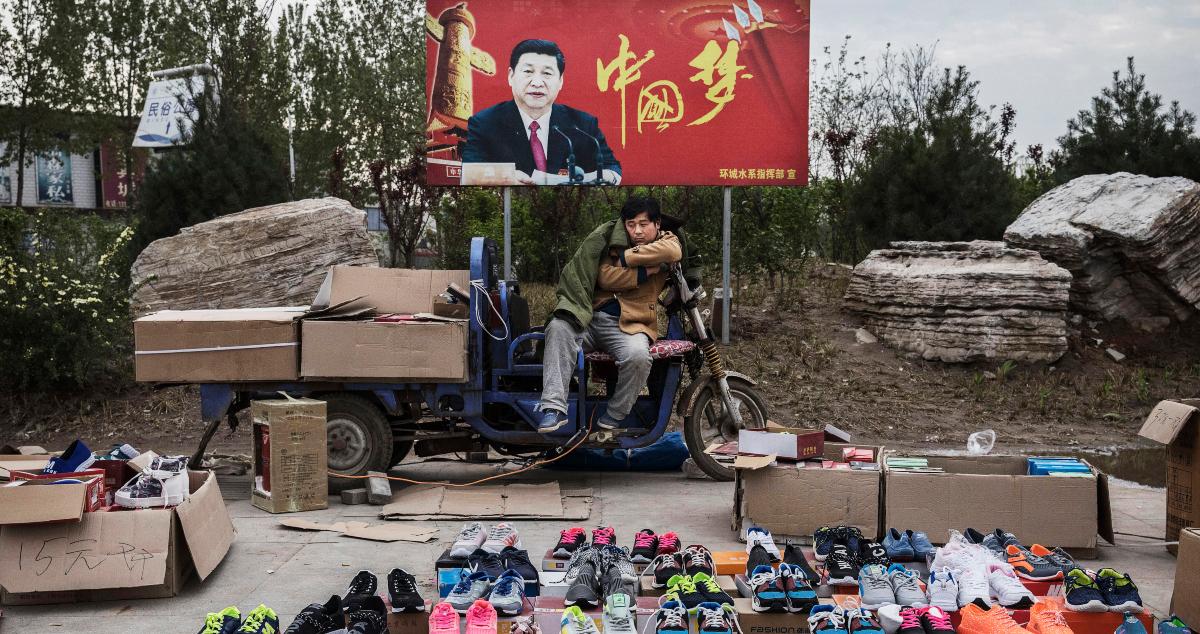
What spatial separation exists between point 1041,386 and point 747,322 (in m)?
3.20

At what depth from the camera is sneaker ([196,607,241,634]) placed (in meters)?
3.65

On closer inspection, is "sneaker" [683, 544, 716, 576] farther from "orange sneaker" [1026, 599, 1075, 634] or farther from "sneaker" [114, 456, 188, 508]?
"sneaker" [114, 456, 188, 508]

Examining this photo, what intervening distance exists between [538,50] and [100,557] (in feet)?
22.6

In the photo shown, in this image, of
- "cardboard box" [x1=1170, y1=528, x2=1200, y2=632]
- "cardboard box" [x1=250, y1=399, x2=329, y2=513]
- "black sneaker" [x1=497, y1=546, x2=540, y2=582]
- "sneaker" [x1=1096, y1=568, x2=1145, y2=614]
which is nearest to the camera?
"sneaker" [x1=1096, y1=568, x2=1145, y2=614]

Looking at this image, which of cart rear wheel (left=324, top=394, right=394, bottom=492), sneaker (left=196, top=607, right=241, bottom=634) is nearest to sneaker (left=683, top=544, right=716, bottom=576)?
sneaker (left=196, top=607, right=241, bottom=634)

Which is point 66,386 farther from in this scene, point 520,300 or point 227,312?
point 520,300

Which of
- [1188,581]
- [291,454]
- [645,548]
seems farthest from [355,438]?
[1188,581]

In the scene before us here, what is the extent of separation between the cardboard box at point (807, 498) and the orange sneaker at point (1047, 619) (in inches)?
61.8

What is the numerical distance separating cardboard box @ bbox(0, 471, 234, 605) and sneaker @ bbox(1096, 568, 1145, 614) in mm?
3749

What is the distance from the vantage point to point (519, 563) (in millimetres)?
4414

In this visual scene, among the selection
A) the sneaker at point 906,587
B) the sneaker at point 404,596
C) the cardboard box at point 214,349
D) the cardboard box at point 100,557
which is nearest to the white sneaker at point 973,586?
the sneaker at point 906,587

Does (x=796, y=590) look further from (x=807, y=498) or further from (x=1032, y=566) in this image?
(x=807, y=498)

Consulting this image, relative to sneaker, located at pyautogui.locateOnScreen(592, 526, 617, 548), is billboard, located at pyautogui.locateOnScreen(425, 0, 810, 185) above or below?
above

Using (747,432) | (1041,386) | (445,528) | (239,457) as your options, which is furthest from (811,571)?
(1041,386)
